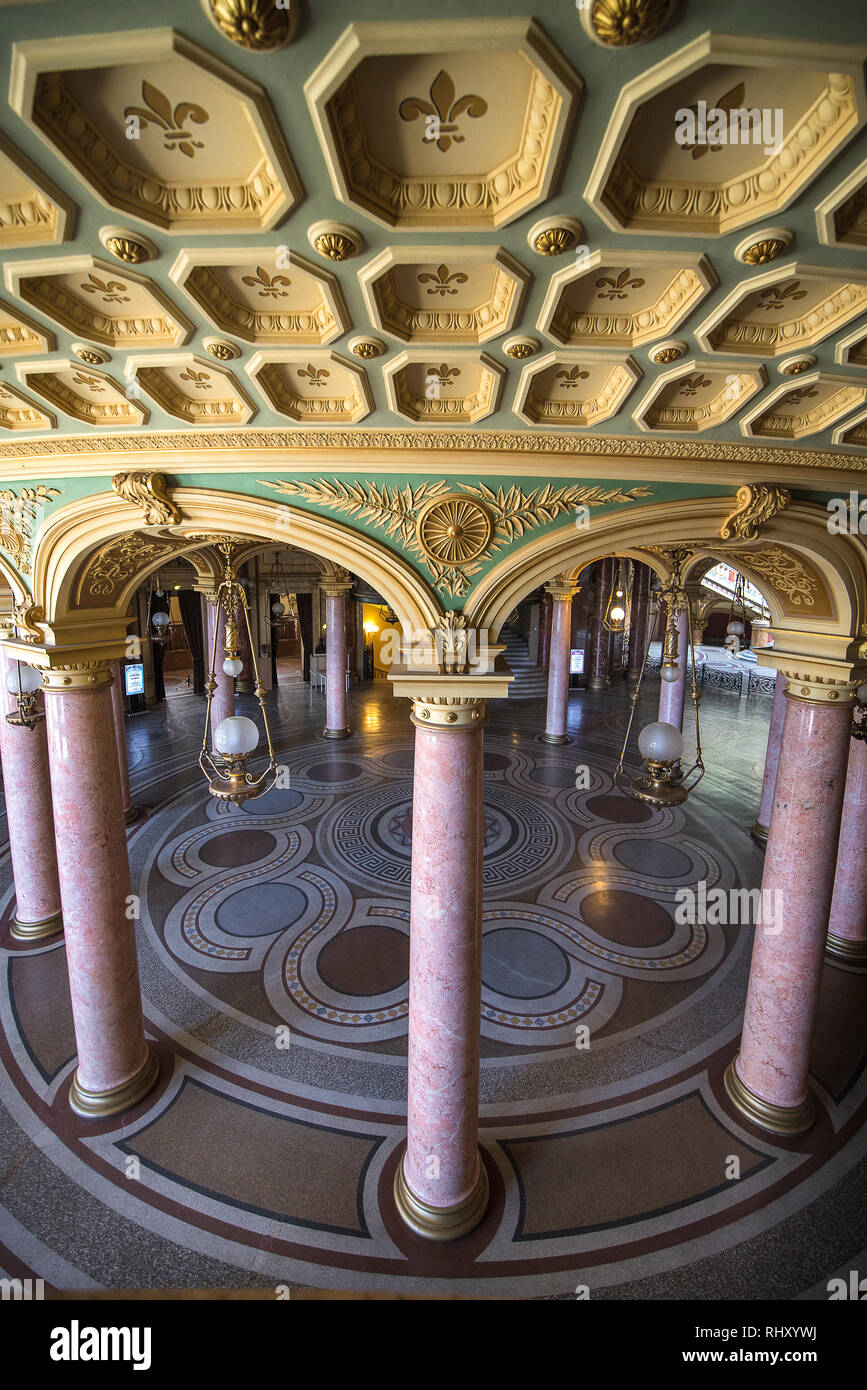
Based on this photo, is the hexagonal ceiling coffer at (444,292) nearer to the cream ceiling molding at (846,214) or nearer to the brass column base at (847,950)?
the cream ceiling molding at (846,214)

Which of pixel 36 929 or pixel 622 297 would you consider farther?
pixel 36 929

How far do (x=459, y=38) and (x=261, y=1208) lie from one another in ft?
18.7

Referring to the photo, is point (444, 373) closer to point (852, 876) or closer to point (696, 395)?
point (696, 395)

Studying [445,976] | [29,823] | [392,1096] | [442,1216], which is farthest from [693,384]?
[29,823]

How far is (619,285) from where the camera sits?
2.12m

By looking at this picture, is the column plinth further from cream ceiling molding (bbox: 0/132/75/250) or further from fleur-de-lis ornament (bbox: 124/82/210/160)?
fleur-de-lis ornament (bbox: 124/82/210/160)

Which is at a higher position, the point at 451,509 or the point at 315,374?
the point at 315,374

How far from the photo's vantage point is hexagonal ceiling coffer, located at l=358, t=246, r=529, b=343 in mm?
1890

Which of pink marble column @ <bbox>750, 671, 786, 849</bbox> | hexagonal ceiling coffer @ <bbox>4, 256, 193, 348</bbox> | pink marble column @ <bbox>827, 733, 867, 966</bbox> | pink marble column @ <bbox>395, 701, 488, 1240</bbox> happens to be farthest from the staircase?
hexagonal ceiling coffer @ <bbox>4, 256, 193, 348</bbox>

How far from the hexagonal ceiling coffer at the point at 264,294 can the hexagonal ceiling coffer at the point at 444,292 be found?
0.17 m

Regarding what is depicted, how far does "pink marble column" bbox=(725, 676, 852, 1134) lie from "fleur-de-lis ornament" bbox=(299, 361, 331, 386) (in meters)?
3.58

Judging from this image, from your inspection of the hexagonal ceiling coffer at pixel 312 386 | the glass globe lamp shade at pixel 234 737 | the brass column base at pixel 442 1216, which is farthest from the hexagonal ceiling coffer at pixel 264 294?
the brass column base at pixel 442 1216

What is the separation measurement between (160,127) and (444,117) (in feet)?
2.43

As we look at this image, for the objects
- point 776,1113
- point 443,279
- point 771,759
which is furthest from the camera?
point 771,759
